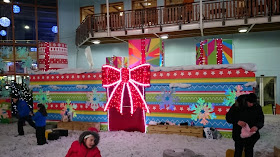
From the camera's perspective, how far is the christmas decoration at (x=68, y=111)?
859cm

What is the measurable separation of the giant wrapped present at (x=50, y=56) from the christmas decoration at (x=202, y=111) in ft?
20.8

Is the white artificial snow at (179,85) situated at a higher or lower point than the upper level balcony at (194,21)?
lower

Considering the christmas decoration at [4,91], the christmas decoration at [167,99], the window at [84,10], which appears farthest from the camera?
the window at [84,10]

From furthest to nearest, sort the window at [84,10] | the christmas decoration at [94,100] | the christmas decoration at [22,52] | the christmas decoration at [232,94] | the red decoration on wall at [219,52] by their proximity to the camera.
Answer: the window at [84,10]
the christmas decoration at [22,52]
the christmas decoration at [94,100]
the red decoration on wall at [219,52]
the christmas decoration at [232,94]

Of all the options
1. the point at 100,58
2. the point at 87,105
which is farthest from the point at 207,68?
the point at 100,58

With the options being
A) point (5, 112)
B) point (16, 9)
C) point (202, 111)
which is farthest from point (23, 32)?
point (202, 111)

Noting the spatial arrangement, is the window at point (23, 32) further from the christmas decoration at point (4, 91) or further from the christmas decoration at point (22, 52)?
the christmas decoration at point (4, 91)

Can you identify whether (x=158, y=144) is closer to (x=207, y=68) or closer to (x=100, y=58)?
(x=207, y=68)

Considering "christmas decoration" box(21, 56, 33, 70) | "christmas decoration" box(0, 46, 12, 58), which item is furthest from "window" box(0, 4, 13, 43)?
"christmas decoration" box(21, 56, 33, 70)

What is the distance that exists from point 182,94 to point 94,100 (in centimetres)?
331

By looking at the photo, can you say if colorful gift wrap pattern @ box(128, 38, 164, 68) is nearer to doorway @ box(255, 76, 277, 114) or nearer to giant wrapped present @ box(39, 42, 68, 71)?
giant wrapped present @ box(39, 42, 68, 71)

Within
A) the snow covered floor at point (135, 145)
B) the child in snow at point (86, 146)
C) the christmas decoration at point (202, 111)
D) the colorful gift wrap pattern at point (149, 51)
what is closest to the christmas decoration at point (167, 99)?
the christmas decoration at point (202, 111)

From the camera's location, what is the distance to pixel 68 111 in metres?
8.80

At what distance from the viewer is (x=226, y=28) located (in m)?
11.0
